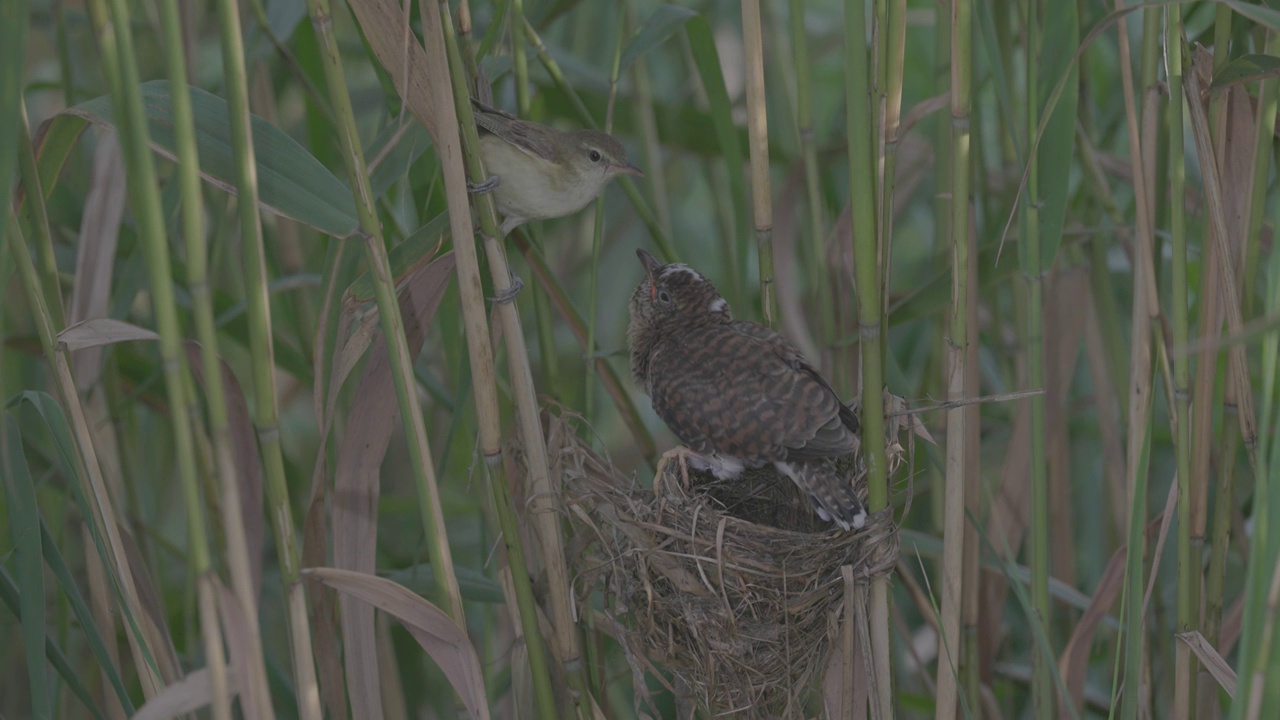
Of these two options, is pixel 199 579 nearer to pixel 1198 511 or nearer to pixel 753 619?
pixel 753 619

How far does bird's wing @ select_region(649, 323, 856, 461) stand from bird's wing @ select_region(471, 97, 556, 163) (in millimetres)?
460

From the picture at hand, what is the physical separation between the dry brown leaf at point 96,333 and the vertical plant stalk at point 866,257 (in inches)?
33.7

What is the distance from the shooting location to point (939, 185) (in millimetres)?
1971

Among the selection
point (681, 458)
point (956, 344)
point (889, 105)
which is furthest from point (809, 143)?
point (681, 458)

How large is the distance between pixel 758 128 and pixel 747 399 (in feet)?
1.59

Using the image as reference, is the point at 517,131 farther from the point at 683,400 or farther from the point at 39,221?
the point at 39,221

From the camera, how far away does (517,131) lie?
1722mm

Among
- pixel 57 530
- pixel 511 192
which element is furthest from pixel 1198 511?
pixel 57 530

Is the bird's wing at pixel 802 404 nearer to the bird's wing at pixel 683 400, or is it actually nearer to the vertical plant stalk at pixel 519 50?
the bird's wing at pixel 683 400

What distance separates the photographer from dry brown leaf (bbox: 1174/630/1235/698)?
54.9 inches

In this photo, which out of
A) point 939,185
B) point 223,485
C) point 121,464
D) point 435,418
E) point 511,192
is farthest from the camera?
point 435,418

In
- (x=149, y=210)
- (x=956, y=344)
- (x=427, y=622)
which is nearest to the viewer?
(x=149, y=210)

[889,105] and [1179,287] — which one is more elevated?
[889,105]

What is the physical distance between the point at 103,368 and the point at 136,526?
30cm
